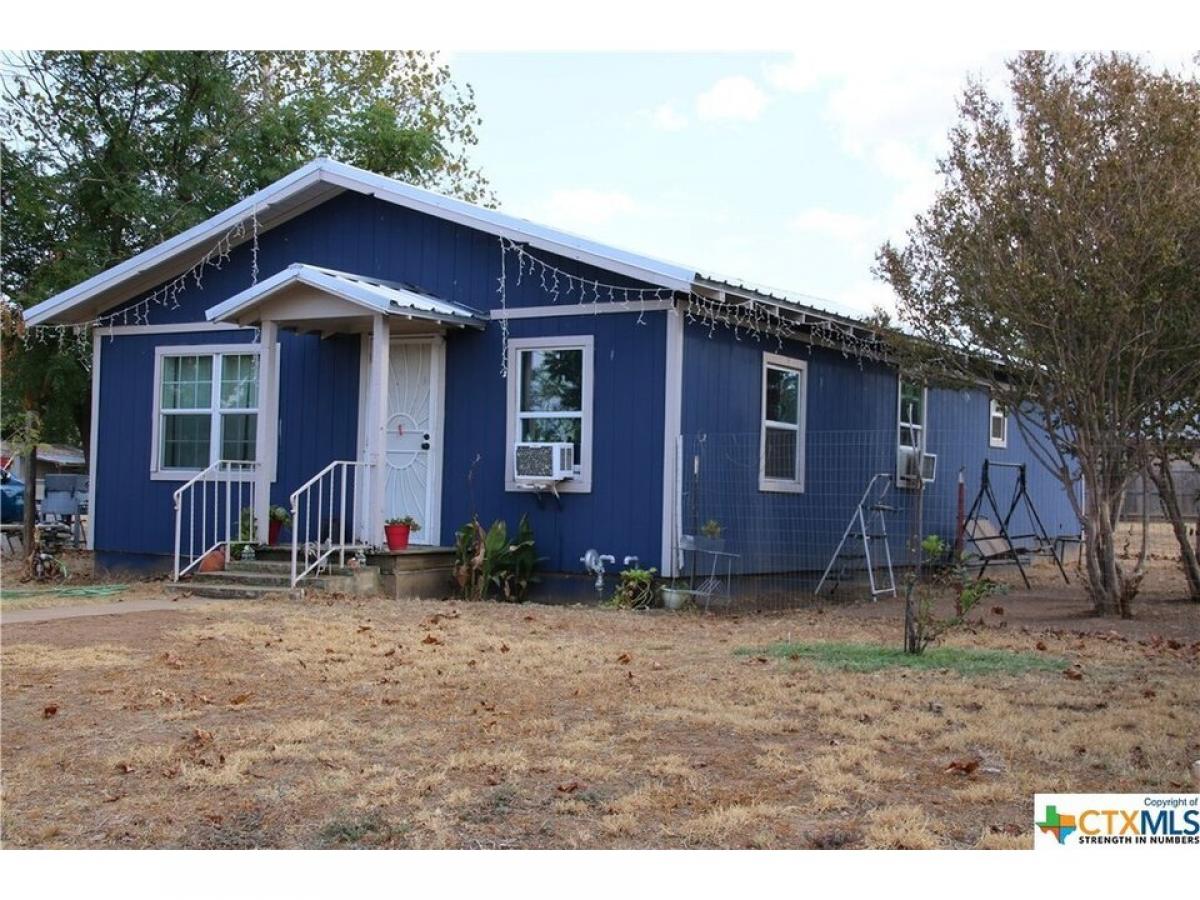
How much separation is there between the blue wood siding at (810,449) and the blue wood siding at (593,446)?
0.37 metres

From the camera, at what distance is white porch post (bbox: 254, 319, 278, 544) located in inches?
512

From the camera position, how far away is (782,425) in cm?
1391

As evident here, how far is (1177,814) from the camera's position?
4922 mm

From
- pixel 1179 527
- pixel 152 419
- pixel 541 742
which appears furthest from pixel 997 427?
pixel 541 742

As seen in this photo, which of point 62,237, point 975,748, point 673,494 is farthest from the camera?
point 62,237

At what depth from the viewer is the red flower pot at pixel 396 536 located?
41.0 feet

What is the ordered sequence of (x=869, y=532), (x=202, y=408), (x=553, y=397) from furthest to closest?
(x=869, y=532)
(x=202, y=408)
(x=553, y=397)

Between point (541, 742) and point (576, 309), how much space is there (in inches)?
280

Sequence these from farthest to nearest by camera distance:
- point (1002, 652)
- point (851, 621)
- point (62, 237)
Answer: point (62, 237) → point (851, 621) → point (1002, 652)

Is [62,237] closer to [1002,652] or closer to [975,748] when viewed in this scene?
[1002,652]

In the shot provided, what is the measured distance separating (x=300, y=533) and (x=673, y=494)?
14.4 feet

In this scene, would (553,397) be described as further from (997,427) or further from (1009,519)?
(997,427)

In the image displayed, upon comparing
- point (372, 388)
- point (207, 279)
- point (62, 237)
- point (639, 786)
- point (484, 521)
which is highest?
point (62, 237)

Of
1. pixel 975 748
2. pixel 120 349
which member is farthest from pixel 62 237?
pixel 975 748
